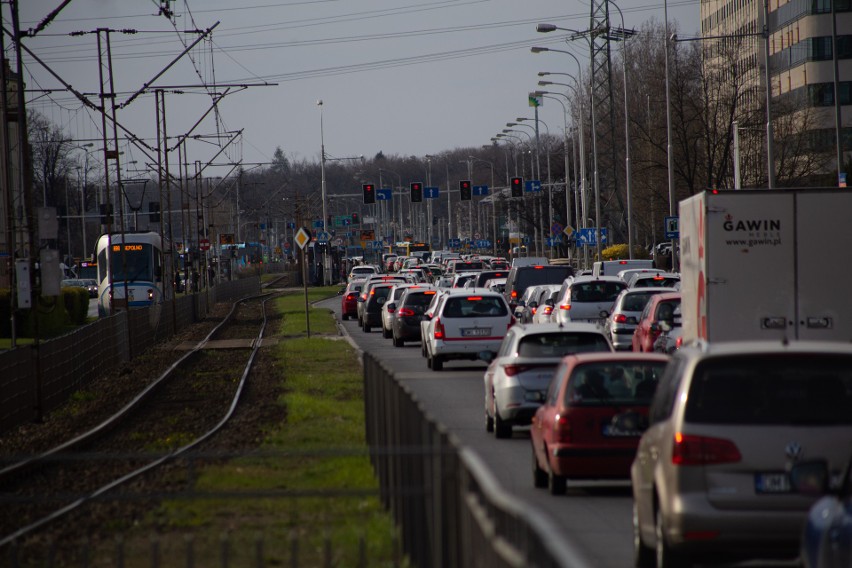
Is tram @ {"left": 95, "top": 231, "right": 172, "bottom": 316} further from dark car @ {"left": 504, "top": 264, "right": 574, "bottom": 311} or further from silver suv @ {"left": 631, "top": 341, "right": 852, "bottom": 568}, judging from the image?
silver suv @ {"left": 631, "top": 341, "right": 852, "bottom": 568}

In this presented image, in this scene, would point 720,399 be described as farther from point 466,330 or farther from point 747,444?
point 466,330

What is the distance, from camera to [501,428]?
59.7 feet

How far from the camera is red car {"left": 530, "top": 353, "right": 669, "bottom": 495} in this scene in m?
13.2

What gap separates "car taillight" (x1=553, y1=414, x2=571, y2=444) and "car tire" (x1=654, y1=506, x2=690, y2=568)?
3.84m

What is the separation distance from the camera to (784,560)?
949cm

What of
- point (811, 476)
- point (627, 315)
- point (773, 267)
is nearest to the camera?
point (811, 476)

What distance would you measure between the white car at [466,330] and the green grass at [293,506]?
833cm

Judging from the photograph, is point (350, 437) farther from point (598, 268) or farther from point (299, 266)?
point (299, 266)

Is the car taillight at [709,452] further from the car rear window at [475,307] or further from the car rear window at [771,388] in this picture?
the car rear window at [475,307]

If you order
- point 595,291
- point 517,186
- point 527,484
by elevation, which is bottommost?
point 527,484

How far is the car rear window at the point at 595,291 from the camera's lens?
112ft

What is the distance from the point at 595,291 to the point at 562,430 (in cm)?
2142

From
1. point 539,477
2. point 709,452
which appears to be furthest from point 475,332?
point 709,452

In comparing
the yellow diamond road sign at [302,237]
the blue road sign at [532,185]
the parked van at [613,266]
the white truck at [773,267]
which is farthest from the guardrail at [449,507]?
the blue road sign at [532,185]
